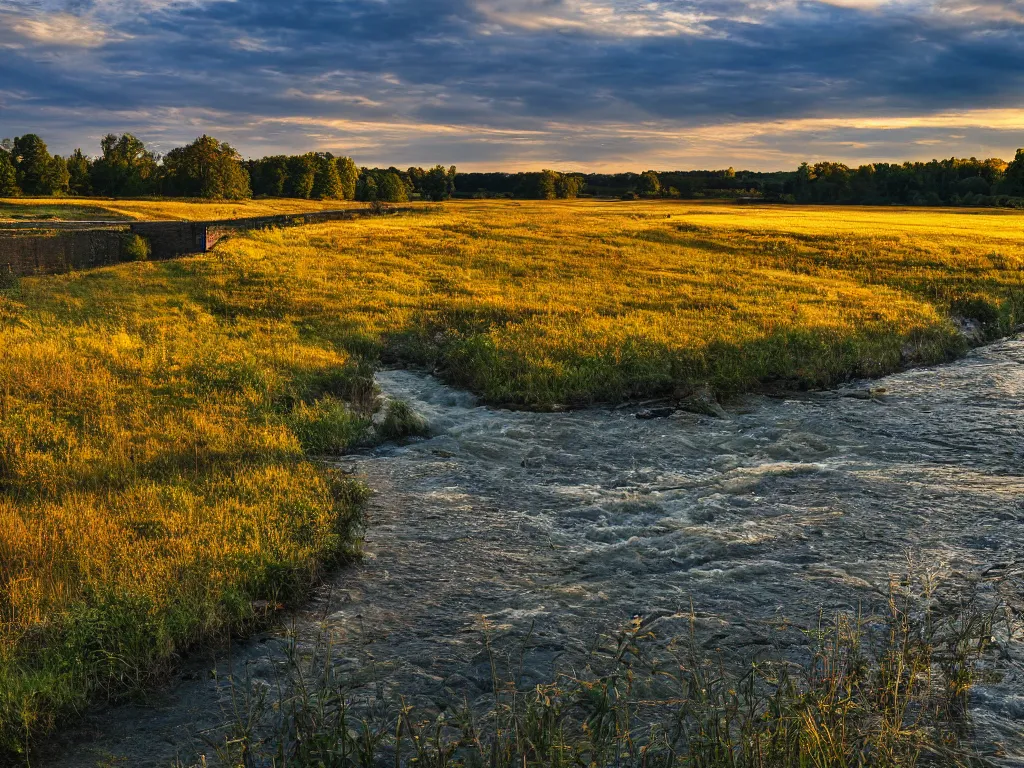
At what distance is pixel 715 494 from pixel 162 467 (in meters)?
7.05

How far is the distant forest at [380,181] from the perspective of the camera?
97.2 metres

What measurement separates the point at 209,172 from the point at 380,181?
4018 centimetres

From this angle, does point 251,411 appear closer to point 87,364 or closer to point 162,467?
point 162,467

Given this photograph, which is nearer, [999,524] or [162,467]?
[999,524]

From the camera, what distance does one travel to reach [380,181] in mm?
144375

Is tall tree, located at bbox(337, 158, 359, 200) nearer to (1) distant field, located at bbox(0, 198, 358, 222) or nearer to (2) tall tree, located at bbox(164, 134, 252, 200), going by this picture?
(2) tall tree, located at bbox(164, 134, 252, 200)

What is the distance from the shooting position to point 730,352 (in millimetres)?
16562

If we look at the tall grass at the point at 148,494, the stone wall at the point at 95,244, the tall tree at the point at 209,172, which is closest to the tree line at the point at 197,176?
the tall tree at the point at 209,172

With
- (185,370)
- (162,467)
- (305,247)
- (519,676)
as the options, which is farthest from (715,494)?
(305,247)

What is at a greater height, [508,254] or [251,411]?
[508,254]

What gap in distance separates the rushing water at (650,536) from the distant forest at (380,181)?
291 ft

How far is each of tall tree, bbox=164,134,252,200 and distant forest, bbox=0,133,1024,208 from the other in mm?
140

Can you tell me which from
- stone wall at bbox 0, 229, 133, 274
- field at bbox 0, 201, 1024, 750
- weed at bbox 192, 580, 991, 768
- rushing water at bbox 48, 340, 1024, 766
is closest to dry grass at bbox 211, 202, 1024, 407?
field at bbox 0, 201, 1024, 750

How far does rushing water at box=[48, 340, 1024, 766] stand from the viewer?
20.5ft
